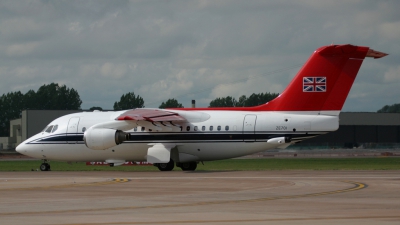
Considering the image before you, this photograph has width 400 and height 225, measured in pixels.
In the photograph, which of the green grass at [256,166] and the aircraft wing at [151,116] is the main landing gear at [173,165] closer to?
the green grass at [256,166]

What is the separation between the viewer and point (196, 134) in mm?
44938

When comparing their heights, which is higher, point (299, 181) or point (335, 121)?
point (335, 121)

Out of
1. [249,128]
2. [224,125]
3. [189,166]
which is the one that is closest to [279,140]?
[249,128]

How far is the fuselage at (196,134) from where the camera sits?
4259 cm

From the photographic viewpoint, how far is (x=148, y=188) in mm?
29125

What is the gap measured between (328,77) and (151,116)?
37.1 ft

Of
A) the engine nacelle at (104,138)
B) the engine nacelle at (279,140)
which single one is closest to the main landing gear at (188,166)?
the engine nacelle at (104,138)

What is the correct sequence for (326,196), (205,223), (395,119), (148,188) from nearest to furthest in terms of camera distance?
(205,223), (326,196), (148,188), (395,119)

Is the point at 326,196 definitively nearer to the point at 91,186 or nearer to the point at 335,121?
the point at 91,186

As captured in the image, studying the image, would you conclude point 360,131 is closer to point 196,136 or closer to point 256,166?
point 256,166

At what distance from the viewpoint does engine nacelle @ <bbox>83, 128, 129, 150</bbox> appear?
4371 centimetres

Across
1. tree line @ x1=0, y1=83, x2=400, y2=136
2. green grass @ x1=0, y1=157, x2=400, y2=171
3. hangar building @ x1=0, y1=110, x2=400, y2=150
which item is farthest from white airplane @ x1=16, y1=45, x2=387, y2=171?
tree line @ x1=0, y1=83, x2=400, y2=136

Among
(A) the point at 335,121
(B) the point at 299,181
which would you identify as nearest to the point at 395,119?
(A) the point at 335,121

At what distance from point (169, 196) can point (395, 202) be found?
313 inches
